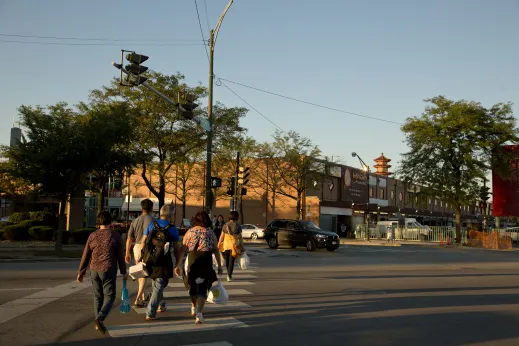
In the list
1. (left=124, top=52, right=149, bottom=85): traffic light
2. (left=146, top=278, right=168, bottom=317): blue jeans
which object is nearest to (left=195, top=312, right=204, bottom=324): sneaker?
(left=146, top=278, right=168, bottom=317): blue jeans

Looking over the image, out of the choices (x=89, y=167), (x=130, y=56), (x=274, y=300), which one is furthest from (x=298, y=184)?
(x=274, y=300)

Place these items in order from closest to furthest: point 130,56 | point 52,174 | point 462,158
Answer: point 130,56 → point 52,174 → point 462,158

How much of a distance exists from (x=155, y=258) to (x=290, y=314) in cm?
257

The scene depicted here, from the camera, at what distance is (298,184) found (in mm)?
47844

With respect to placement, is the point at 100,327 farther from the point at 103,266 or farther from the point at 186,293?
the point at 186,293

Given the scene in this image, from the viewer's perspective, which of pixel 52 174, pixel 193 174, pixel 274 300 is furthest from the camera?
pixel 193 174

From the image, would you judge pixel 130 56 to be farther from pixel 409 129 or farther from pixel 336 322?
pixel 409 129

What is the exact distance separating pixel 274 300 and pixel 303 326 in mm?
2414

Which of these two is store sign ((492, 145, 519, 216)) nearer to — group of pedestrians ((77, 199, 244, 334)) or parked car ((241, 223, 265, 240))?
parked car ((241, 223, 265, 240))

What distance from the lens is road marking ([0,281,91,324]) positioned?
8.45 meters

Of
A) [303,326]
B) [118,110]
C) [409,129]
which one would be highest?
[409,129]

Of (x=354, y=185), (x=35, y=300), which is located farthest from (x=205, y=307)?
(x=354, y=185)

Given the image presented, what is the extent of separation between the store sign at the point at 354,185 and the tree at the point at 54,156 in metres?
40.3

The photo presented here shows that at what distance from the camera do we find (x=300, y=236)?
1084 inches
